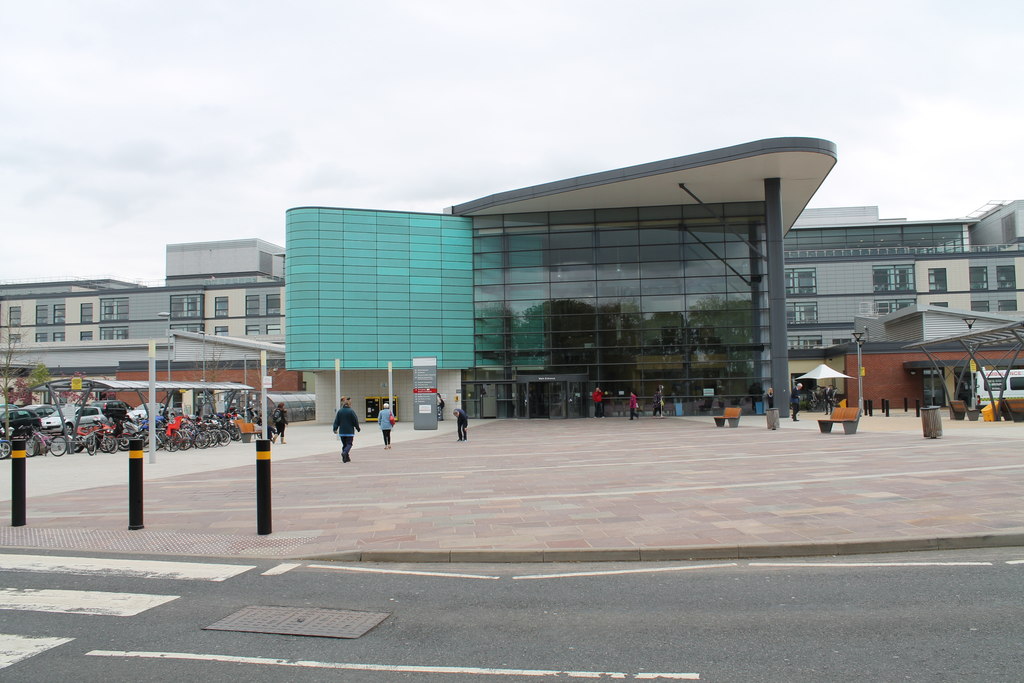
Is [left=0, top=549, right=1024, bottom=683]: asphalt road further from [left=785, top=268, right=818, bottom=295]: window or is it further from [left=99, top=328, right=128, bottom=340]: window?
[left=99, top=328, right=128, bottom=340]: window

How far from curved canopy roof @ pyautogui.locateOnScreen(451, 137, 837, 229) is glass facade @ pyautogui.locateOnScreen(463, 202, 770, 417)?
1.33 metres

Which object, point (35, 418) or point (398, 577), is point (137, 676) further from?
point (35, 418)

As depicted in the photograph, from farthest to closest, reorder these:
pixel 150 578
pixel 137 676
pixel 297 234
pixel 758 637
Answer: pixel 297 234 → pixel 150 578 → pixel 758 637 → pixel 137 676

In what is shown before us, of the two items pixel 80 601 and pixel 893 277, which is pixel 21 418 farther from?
pixel 893 277

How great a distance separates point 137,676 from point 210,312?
8561 cm

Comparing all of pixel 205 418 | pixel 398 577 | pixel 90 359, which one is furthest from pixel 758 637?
pixel 90 359

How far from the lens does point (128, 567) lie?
7.80m

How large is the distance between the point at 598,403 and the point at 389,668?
3809 centimetres

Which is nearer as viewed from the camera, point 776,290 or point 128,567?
point 128,567

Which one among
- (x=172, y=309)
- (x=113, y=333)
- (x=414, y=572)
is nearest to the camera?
(x=414, y=572)

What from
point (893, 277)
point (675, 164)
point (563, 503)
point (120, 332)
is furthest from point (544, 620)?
point (120, 332)

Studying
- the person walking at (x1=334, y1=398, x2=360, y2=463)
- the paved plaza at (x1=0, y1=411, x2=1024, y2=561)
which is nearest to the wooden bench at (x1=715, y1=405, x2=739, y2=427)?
the paved plaza at (x1=0, y1=411, x2=1024, y2=561)

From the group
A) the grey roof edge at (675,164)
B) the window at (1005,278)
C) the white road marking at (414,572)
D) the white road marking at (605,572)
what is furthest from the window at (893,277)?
the white road marking at (414,572)

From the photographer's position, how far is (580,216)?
44625 millimetres
